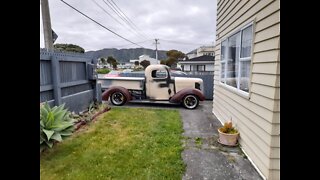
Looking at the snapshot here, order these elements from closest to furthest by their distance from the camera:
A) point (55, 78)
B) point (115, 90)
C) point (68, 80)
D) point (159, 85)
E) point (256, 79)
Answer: point (256, 79)
point (55, 78)
point (68, 80)
point (159, 85)
point (115, 90)

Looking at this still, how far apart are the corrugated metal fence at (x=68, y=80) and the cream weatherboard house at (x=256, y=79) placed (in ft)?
13.1

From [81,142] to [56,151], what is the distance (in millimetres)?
573

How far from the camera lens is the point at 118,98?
9383mm

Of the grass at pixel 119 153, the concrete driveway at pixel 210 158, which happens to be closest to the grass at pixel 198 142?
the concrete driveway at pixel 210 158

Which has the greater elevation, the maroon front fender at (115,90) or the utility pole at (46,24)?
the utility pole at (46,24)

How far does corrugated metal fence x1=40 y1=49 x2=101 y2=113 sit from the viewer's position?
5141 mm

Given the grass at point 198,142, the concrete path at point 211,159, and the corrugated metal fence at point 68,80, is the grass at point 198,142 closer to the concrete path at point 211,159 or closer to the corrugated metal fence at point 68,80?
the concrete path at point 211,159

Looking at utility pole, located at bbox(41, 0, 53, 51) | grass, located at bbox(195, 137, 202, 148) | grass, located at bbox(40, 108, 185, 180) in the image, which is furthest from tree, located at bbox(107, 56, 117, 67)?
grass, located at bbox(195, 137, 202, 148)

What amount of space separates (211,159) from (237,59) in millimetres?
2279

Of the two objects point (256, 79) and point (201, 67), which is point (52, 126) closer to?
point (256, 79)

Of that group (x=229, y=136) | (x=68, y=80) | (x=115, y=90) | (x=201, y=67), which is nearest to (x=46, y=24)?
(x=68, y=80)

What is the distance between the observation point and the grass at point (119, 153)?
3.29 meters
